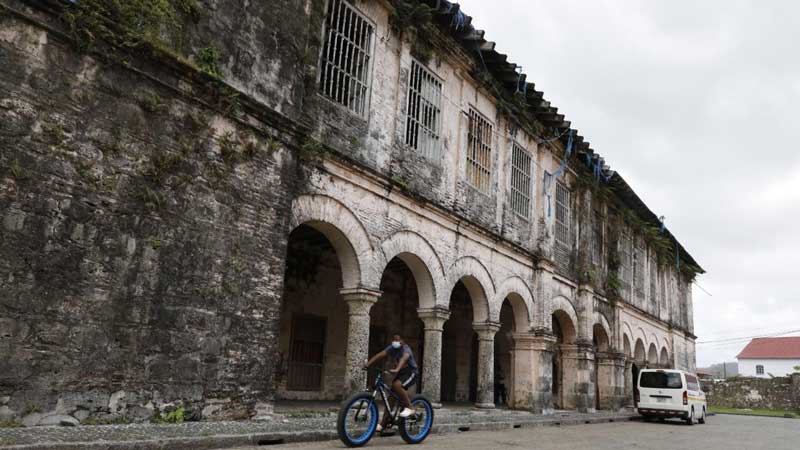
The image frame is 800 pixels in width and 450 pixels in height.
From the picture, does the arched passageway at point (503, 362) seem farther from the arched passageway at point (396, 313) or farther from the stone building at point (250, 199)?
the arched passageway at point (396, 313)

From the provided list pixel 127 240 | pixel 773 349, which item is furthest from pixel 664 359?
pixel 773 349

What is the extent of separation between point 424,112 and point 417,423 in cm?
655

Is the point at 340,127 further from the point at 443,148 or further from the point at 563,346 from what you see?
the point at 563,346

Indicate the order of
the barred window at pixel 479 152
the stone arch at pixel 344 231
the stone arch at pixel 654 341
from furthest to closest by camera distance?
A: the stone arch at pixel 654 341 < the barred window at pixel 479 152 < the stone arch at pixel 344 231

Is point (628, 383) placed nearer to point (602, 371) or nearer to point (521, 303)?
point (602, 371)

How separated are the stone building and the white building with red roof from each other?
197 ft

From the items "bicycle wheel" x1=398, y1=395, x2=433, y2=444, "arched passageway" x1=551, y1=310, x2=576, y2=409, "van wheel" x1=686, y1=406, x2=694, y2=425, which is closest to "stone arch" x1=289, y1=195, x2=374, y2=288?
"bicycle wheel" x1=398, y1=395, x2=433, y2=444

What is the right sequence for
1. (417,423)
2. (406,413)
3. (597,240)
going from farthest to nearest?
(597,240) → (417,423) → (406,413)

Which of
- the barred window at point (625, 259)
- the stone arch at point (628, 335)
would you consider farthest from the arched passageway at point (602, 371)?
the barred window at point (625, 259)

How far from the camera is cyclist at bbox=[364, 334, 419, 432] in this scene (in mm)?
7862

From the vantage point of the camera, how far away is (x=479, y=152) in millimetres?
14328

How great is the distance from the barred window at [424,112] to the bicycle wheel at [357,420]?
584 cm

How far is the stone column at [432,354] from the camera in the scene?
38.5ft

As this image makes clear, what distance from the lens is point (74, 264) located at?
6207 millimetres
